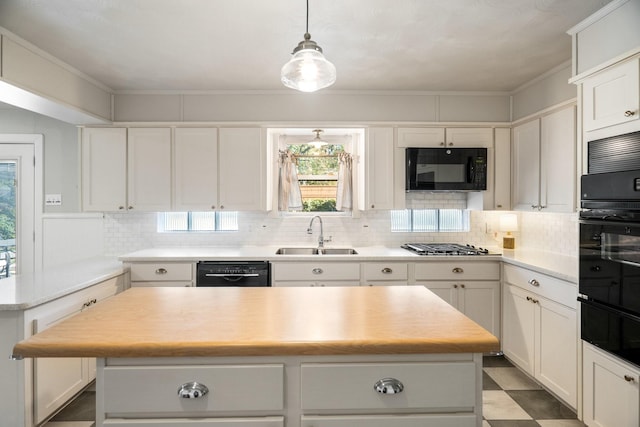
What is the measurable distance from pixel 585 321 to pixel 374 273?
158cm

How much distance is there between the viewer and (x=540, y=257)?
319 centimetres

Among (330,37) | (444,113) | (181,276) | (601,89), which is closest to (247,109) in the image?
(330,37)

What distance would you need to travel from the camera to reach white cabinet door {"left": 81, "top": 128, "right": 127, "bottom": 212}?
11.7ft

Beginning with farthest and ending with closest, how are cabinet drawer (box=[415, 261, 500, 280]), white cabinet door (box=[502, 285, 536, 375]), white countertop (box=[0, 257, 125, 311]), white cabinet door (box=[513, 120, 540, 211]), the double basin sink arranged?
the double basin sink < cabinet drawer (box=[415, 261, 500, 280]) < white cabinet door (box=[513, 120, 540, 211]) < white cabinet door (box=[502, 285, 536, 375]) < white countertop (box=[0, 257, 125, 311])

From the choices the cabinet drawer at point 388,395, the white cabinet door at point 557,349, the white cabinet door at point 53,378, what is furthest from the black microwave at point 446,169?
the white cabinet door at point 53,378

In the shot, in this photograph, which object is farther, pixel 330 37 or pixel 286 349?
pixel 330 37

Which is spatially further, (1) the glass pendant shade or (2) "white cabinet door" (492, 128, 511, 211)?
(2) "white cabinet door" (492, 128, 511, 211)

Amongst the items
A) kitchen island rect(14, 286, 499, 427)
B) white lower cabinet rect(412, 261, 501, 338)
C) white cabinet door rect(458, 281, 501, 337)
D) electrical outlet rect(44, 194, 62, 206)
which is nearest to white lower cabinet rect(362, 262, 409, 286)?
white lower cabinet rect(412, 261, 501, 338)

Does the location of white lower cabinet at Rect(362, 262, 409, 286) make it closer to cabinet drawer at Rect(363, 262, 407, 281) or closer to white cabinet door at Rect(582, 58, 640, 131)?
cabinet drawer at Rect(363, 262, 407, 281)

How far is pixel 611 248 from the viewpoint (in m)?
2.01

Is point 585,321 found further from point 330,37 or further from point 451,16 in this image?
point 330,37

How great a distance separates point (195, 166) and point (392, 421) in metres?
3.02

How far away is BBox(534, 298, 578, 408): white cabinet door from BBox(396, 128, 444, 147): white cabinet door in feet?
5.64

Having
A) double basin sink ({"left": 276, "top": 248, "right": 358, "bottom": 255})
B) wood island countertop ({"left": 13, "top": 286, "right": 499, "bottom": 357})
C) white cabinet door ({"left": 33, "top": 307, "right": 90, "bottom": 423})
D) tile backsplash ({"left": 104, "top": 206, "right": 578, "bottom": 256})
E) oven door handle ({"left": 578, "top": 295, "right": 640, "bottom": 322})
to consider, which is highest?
tile backsplash ({"left": 104, "top": 206, "right": 578, "bottom": 256})
